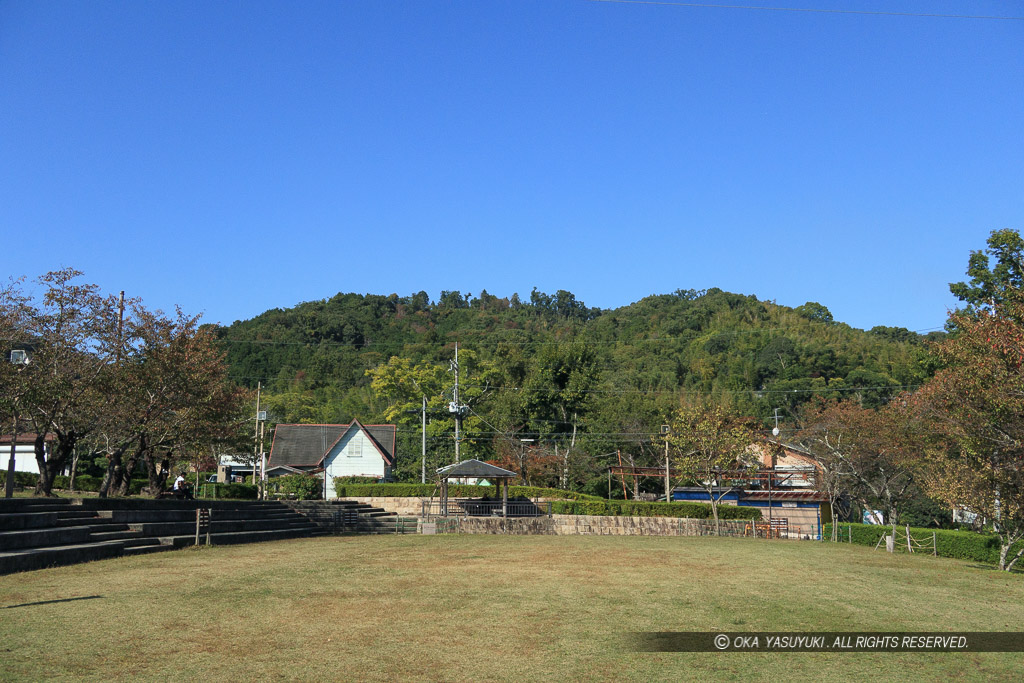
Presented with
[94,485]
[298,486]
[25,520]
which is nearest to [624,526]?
[298,486]

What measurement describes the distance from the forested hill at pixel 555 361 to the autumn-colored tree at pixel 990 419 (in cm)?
1656

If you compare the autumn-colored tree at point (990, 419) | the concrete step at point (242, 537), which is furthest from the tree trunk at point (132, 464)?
the autumn-colored tree at point (990, 419)

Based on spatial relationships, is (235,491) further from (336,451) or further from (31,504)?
(31,504)

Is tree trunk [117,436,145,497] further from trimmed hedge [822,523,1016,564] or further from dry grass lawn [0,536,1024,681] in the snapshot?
trimmed hedge [822,523,1016,564]

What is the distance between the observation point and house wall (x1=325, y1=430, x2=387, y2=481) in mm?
51781

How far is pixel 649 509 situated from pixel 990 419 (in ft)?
64.1

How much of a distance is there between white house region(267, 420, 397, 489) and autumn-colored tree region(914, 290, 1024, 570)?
37.6 meters

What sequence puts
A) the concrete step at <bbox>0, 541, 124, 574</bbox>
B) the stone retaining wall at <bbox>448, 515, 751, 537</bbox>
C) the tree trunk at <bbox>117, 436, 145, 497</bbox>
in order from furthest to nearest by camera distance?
the stone retaining wall at <bbox>448, 515, 751, 537</bbox>
the tree trunk at <bbox>117, 436, 145, 497</bbox>
the concrete step at <bbox>0, 541, 124, 574</bbox>

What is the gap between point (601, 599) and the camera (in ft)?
41.5

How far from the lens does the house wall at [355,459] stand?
51781 mm

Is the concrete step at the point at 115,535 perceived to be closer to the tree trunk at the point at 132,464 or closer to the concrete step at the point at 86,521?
the concrete step at the point at 86,521

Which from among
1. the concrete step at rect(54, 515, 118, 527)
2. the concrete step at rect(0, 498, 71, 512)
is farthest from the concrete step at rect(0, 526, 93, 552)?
the concrete step at rect(0, 498, 71, 512)

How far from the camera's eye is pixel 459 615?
35.9 ft

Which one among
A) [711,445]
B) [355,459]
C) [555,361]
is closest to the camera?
[711,445]
